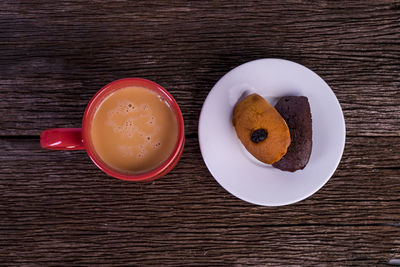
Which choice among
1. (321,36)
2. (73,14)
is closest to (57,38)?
(73,14)

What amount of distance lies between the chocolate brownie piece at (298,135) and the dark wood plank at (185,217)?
6.7 inches

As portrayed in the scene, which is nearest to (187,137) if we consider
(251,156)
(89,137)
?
(251,156)

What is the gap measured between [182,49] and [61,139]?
1.48 ft

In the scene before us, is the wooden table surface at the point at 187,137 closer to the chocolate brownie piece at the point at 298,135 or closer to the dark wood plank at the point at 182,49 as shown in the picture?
the dark wood plank at the point at 182,49

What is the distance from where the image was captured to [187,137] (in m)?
1.08

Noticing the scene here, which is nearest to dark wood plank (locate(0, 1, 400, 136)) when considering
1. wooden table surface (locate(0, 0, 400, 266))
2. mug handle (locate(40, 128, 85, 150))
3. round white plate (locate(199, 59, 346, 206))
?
wooden table surface (locate(0, 0, 400, 266))

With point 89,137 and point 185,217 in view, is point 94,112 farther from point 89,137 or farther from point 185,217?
point 185,217

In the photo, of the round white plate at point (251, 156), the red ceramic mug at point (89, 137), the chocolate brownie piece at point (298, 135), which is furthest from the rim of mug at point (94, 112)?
the chocolate brownie piece at point (298, 135)

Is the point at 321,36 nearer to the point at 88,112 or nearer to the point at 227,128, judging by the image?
the point at 227,128

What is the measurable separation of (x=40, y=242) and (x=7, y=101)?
43cm

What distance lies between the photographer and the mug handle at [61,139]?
0.82m

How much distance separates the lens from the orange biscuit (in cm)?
93

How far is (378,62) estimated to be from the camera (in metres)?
1.10

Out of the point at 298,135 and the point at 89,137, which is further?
the point at 298,135
